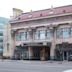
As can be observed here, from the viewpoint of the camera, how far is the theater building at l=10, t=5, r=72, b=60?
48406mm

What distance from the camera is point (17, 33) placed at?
57.9 meters

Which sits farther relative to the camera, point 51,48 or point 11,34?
point 11,34

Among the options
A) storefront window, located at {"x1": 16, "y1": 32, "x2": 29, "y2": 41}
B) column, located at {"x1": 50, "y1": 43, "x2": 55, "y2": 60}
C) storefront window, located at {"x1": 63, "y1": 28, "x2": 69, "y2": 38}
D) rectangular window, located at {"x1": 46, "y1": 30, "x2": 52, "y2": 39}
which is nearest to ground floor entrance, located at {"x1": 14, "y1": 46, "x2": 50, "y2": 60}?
storefront window, located at {"x1": 16, "y1": 32, "x2": 29, "y2": 41}

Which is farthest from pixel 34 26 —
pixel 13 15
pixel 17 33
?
pixel 13 15

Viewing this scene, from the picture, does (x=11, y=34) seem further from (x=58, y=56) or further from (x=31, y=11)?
(x=58, y=56)

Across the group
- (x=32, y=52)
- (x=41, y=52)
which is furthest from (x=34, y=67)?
(x=32, y=52)

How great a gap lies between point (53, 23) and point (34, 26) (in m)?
5.07

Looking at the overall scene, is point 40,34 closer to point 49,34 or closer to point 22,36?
point 49,34

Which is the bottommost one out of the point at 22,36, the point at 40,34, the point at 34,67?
the point at 34,67

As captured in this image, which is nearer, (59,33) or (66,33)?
(66,33)

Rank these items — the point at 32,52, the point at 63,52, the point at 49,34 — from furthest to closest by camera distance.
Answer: the point at 32,52
the point at 49,34
the point at 63,52

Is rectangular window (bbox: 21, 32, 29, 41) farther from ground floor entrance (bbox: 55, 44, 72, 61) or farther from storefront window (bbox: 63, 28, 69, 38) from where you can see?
storefront window (bbox: 63, 28, 69, 38)

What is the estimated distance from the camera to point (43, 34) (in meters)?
52.2

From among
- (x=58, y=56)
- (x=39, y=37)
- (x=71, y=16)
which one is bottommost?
(x=58, y=56)
